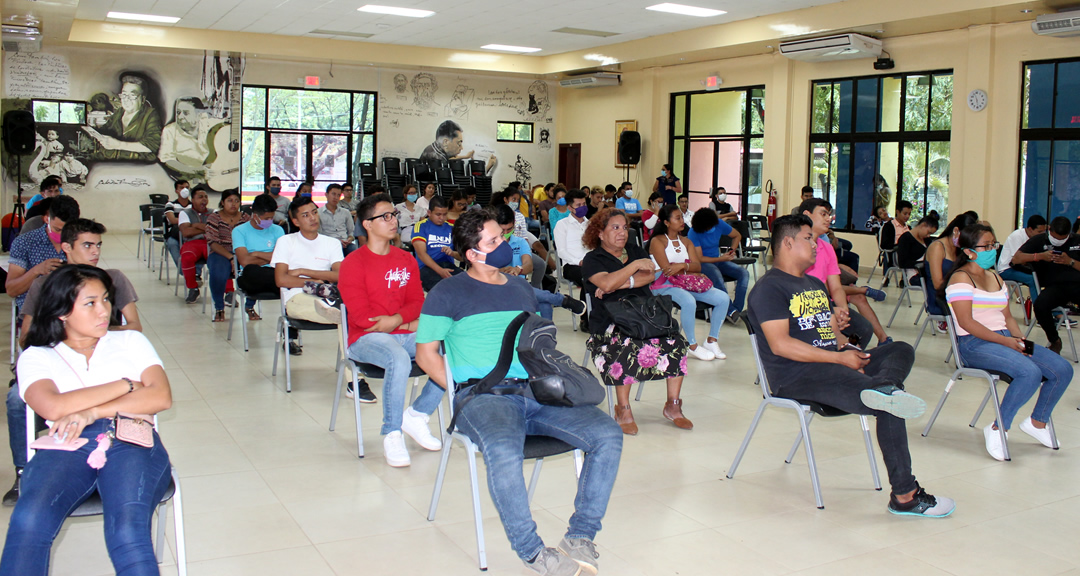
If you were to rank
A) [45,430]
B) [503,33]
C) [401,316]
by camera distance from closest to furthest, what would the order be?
[45,430] < [401,316] < [503,33]

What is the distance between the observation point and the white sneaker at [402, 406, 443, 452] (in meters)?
4.12

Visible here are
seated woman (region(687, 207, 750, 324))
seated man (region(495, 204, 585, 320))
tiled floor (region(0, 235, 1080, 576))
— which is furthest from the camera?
seated woman (region(687, 207, 750, 324))

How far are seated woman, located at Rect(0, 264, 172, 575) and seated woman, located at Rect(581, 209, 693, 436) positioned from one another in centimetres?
232

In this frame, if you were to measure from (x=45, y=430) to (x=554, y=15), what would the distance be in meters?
11.0

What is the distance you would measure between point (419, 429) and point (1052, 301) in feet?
16.7

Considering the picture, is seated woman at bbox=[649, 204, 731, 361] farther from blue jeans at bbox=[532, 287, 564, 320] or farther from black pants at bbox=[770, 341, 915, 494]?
black pants at bbox=[770, 341, 915, 494]

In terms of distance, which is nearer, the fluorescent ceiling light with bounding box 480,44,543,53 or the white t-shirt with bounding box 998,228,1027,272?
the white t-shirt with bounding box 998,228,1027,272

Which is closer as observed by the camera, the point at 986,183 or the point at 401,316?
the point at 401,316

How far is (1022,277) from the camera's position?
7.81 m

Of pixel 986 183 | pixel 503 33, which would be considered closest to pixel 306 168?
pixel 503 33

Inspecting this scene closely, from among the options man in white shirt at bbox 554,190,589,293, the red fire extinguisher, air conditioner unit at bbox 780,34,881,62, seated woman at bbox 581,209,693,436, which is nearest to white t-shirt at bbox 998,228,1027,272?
man in white shirt at bbox 554,190,589,293

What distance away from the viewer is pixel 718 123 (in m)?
15.9

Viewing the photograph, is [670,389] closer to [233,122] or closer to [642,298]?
[642,298]

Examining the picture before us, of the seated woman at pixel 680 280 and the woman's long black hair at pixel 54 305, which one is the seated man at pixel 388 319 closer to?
the woman's long black hair at pixel 54 305
